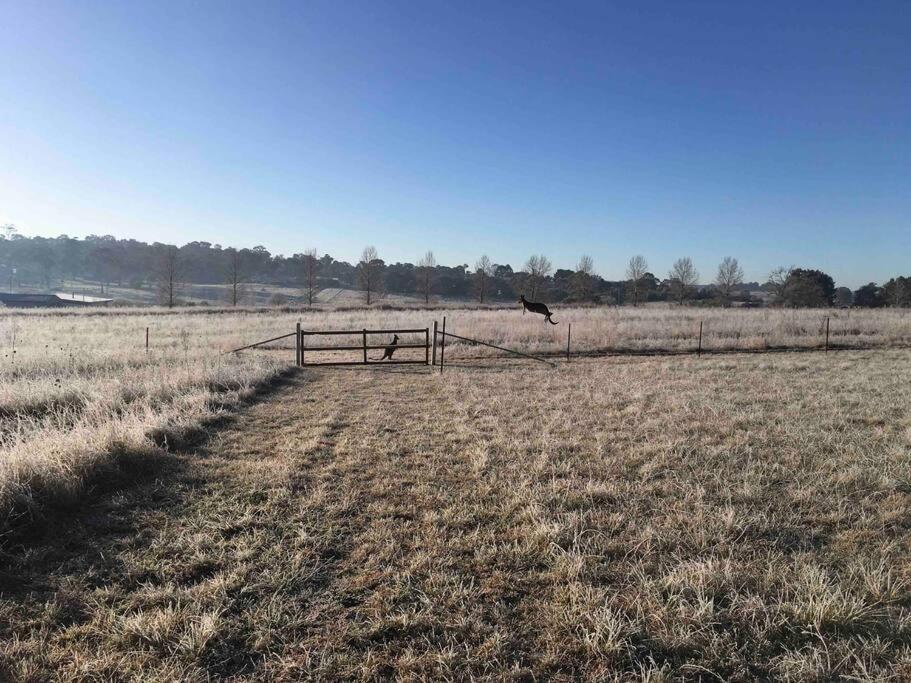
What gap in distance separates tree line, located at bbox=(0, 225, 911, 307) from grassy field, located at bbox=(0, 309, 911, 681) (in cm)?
5257

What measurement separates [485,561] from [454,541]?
0.39 m

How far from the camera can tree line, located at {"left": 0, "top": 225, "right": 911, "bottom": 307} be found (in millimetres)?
62438

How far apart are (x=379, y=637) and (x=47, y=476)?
168 inches

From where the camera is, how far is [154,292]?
303 feet

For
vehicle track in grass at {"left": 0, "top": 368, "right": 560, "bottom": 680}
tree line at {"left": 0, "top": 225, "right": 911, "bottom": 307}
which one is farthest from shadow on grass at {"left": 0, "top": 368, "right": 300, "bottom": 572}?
tree line at {"left": 0, "top": 225, "right": 911, "bottom": 307}

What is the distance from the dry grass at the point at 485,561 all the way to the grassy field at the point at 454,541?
2cm

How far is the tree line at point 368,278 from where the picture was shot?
6244cm

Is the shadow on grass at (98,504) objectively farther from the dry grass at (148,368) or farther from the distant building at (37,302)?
the distant building at (37,302)

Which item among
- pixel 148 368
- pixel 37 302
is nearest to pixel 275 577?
pixel 148 368

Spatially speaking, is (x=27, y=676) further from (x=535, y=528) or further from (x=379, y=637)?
(x=535, y=528)

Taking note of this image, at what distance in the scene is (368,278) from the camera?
6222 cm

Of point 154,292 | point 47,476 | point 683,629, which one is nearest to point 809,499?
point 683,629

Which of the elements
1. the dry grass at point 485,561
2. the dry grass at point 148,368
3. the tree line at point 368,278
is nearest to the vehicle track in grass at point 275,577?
the dry grass at point 485,561

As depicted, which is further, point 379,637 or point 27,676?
point 379,637
